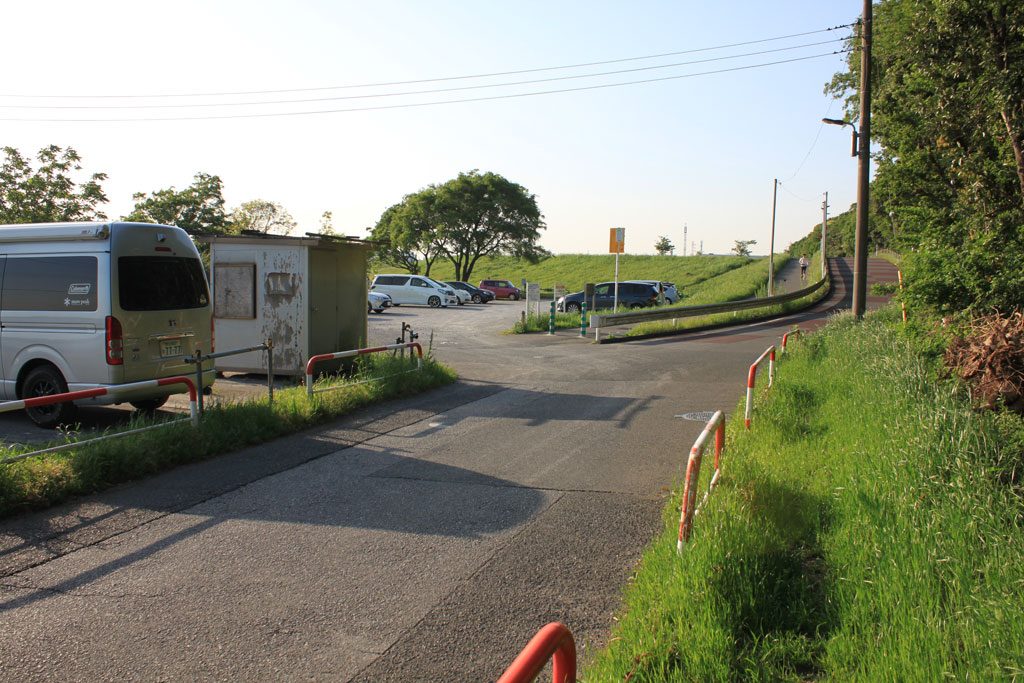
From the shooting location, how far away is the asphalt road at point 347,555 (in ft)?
13.8

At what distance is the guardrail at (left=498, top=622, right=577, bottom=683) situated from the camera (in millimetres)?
2197

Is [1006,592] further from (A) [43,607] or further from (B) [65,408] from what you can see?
(B) [65,408]

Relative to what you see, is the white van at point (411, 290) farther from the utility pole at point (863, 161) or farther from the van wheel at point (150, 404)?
the van wheel at point (150, 404)

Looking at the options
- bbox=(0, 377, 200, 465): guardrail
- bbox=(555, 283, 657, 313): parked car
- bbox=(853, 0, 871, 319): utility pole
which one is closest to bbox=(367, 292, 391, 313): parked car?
bbox=(555, 283, 657, 313): parked car

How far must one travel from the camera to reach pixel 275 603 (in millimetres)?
4828

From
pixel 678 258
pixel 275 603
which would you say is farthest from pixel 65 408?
pixel 678 258

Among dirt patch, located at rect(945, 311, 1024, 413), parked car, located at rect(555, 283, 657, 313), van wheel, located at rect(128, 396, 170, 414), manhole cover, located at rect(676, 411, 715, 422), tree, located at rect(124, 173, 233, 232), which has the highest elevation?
tree, located at rect(124, 173, 233, 232)

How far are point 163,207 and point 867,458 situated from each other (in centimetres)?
2583

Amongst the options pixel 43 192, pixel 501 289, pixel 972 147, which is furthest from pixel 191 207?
pixel 501 289

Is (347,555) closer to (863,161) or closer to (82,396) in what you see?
(82,396)

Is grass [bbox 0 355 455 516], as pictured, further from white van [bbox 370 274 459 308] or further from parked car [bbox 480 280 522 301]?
parked car [bbox 480 280 522 301]

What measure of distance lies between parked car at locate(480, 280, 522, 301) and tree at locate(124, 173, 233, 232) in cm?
3107

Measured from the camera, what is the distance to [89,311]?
9898 millimetres

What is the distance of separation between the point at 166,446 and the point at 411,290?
36.7 metres
